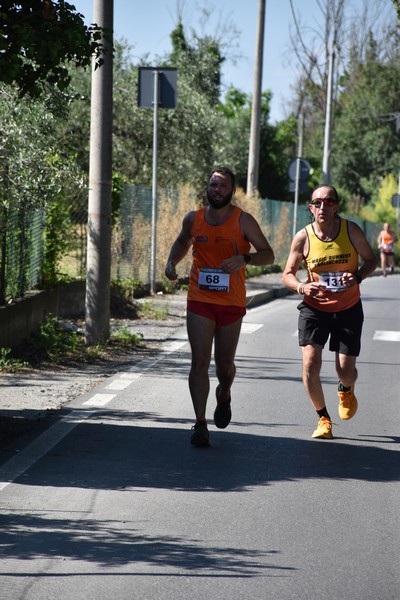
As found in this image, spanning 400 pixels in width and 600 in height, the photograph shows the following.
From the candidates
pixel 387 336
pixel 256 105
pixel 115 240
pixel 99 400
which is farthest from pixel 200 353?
pixel 256 105

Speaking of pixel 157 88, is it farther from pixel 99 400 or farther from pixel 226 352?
pixel 226 352

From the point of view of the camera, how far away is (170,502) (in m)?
6.66

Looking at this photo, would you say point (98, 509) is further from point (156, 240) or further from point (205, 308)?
point (156, 240)

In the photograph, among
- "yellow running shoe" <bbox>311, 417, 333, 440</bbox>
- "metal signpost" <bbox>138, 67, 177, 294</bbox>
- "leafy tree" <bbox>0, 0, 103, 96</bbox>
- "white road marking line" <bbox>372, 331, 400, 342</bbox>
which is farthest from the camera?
"metal signpost" <bbox>138, 67, 177, 294</bbox>

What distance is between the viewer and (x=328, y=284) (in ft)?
28.1

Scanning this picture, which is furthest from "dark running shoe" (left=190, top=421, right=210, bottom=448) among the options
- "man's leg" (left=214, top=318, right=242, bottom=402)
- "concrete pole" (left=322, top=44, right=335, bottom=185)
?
"concrete pole" (left=322, top=44, right=335, bottom=185)

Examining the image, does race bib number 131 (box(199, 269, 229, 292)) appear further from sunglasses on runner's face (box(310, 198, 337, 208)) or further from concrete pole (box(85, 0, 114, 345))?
concrete pole (box(85, 0, 114, 345))

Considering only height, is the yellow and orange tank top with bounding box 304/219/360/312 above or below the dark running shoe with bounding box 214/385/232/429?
above

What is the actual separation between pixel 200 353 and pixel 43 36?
2.36 metres

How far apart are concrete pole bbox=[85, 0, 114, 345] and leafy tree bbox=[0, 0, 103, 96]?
5.15m

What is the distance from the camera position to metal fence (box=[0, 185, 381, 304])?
43.4 ft

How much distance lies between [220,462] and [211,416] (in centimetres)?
191

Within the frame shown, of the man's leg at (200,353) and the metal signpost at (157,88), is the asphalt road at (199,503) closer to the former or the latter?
the man's leg at (200,353)

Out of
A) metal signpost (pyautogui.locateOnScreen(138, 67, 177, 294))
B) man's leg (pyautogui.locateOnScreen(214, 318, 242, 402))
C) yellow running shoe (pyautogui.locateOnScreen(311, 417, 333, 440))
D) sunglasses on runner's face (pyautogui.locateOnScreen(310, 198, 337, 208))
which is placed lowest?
yellow running shoe (pyautogui.locateOnScreen(311, 417, 333, 440))
